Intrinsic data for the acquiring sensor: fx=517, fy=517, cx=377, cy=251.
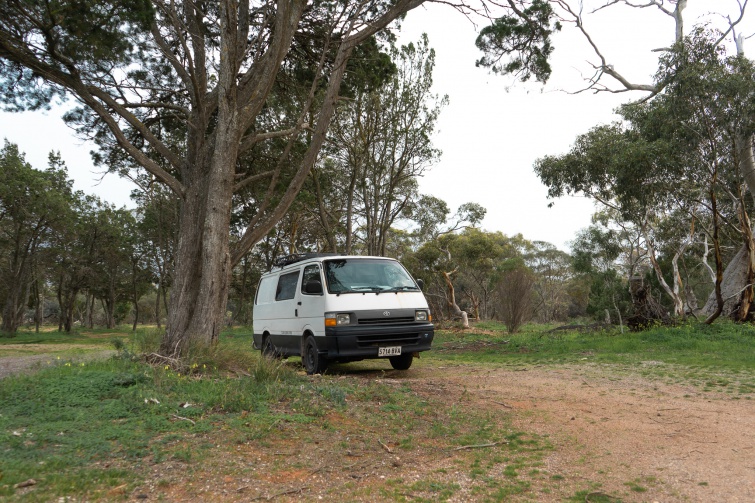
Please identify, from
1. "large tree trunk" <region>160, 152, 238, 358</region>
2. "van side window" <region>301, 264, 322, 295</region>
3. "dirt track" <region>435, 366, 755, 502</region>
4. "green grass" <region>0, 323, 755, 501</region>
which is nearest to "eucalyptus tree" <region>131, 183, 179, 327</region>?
"large tree trunk" <region>160, 152, 238, 358</region>

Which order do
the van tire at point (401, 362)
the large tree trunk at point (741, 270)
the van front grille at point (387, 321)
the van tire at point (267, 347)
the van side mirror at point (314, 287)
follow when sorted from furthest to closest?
the large tree trunk at point (741, 270)
the van tire at point (267, 347)
the van tire at point (401, 362)
the van side mirror at point (314, 287)
the van front grille at point (387, 321)

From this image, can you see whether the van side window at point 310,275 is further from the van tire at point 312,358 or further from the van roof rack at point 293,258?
the van tire at point 312,358

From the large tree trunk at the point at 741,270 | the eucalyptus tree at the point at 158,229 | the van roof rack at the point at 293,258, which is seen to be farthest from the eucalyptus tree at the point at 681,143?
the eucalyptus tree at the point at 158,229

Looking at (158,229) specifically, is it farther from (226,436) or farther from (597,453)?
(597,453)

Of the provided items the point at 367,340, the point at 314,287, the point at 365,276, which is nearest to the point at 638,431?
the point at 367,340

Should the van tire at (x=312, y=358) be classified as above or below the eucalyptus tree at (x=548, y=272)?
below

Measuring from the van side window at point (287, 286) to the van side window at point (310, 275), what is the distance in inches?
15.8

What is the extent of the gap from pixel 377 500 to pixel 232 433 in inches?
66.5

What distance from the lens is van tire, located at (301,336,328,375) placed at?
845cm

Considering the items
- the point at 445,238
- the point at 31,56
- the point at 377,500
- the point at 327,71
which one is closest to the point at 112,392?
the point at 377,500

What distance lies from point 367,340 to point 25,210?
2570 centimetres

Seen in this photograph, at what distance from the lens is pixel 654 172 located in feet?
51.7

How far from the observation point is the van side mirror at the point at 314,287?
876cm

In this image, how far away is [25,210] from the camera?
2641cm
